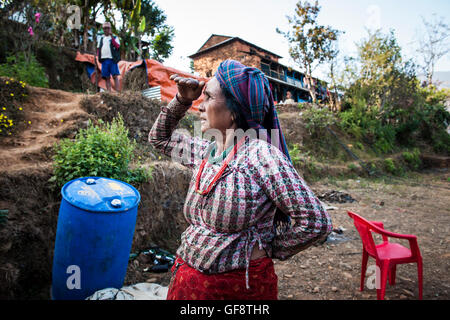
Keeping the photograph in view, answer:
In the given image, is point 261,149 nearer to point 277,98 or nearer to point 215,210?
point 215,210

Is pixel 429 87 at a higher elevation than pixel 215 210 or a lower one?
higher

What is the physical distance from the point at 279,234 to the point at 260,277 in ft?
0.64

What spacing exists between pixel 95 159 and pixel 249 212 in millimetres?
2578

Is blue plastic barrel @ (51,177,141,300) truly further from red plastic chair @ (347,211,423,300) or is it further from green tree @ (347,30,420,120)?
green tree @ (347,30,420,120)

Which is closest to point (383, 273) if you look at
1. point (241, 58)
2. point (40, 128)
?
point (40, 128)

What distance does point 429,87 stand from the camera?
20438mm

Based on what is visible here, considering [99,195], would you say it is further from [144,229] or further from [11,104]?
[11,104]

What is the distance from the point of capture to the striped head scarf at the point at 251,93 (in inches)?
45.9

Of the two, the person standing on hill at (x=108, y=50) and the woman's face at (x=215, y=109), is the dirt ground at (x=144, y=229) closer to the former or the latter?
the person standing on hill at (x=108, y=50)

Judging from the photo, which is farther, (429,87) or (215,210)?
(429,87)

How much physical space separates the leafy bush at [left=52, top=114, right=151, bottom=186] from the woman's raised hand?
197cm

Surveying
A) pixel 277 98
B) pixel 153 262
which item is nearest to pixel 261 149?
pixel 153 262

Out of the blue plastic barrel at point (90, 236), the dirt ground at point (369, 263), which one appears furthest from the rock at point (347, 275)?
A: the blue plastic barrel at point (90, 236)

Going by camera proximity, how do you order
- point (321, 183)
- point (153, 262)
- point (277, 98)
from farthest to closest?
point (277, 98) → point (321, 183) → point (153, 262)
